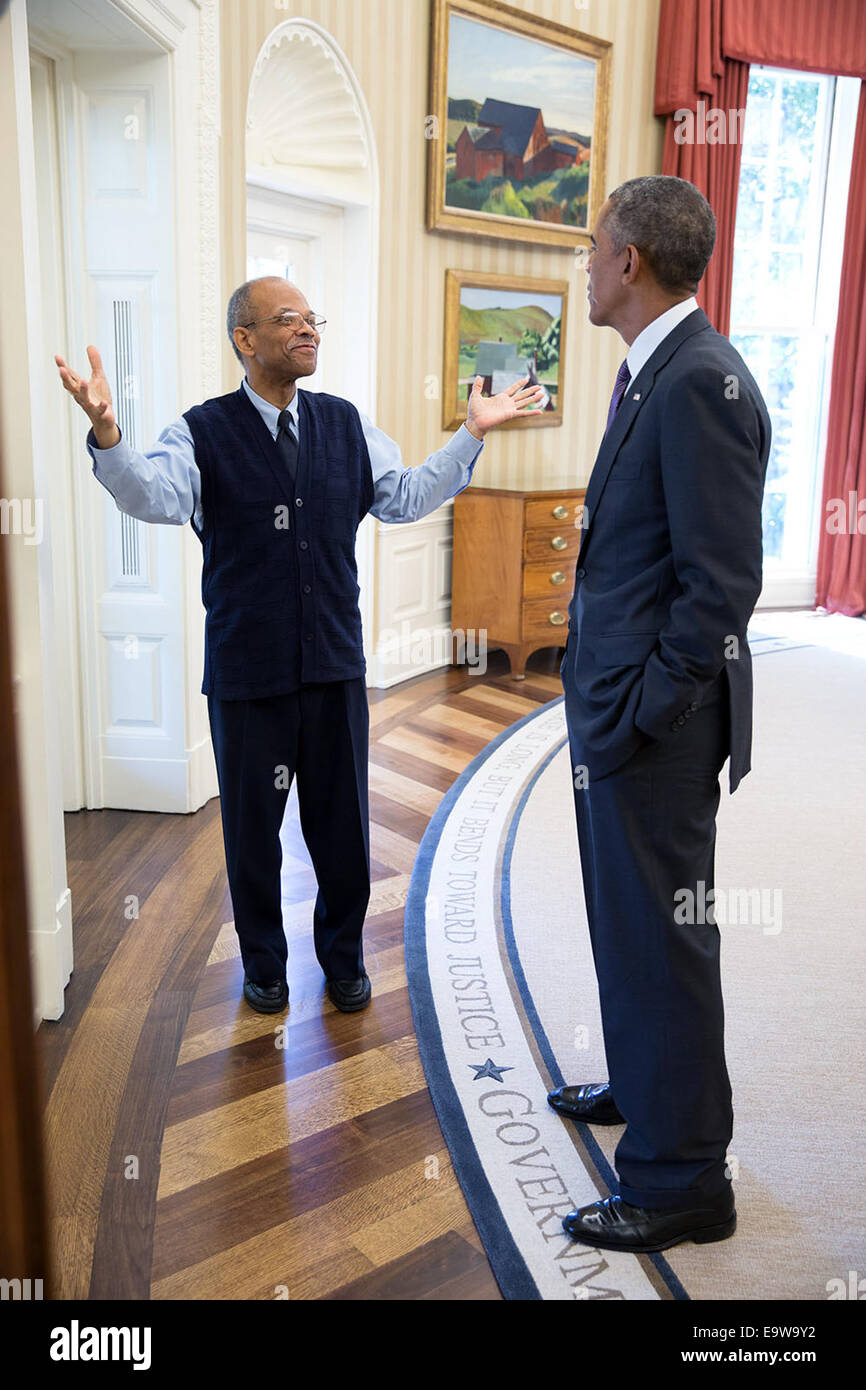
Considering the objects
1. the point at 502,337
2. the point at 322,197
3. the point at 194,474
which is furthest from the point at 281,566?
the point at 502,337

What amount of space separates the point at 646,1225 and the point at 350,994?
41.2 inches

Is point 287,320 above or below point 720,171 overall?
below

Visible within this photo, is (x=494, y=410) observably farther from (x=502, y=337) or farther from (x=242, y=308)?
(x=502, y=337)

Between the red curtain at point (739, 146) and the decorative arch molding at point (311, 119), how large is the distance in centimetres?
264

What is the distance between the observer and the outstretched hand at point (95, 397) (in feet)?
6.91

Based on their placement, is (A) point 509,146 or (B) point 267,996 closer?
(B) point 267,996

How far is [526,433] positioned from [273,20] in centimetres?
284

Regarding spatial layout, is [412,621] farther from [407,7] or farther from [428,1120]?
[428,1120]

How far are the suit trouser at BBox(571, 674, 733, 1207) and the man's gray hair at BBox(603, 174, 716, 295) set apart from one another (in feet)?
2.26

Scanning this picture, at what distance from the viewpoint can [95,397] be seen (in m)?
2.17

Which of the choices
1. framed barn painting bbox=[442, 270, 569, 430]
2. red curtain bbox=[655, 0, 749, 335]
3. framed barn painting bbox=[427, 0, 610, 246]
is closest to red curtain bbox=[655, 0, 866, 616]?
red curtain bbox=[655, 0, 749, 335]

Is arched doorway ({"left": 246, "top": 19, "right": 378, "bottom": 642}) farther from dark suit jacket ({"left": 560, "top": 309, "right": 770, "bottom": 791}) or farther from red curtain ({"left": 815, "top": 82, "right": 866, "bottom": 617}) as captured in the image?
red curtain ({"left": 815, "top": 82, "right": 866, "bottom": 617})

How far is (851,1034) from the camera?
2.75 metres
